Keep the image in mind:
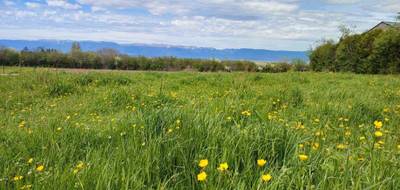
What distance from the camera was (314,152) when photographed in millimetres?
2703

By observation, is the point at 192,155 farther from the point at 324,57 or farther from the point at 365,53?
the point at 324,57

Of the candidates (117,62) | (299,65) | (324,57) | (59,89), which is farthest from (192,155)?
(117,62)

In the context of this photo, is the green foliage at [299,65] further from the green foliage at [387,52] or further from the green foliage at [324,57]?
the green foliage at [387,52]

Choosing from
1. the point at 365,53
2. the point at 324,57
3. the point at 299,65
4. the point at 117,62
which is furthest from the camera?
the point at 117,62

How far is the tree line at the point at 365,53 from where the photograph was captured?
21453 millimetres

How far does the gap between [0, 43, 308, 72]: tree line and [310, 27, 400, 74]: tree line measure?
5202 mm

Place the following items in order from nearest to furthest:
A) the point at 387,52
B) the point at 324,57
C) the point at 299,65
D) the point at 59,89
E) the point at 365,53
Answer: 1. the point at 59,89
2. the point at 387,52
3. the point at 365,53
4. the point at 324,57
5. the point at 299,65

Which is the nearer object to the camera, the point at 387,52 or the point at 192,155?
the point at 192,155

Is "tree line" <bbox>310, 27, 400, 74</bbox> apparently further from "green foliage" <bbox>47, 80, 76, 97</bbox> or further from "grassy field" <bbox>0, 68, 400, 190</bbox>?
"grassy field" <bbox>0, 68, 400, 190</bbox>

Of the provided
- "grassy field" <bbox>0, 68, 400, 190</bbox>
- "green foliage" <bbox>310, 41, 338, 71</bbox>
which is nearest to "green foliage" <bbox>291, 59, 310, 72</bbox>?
"green foliage" <bbox>310, 41, 338, 71</bbox>

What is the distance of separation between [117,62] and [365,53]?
22518 millimetres

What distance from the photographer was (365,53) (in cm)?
2369

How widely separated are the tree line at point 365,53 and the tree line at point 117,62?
205 inches

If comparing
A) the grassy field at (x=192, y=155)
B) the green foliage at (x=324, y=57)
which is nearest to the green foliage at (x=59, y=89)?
the grassy field at (x=192, y=155)
